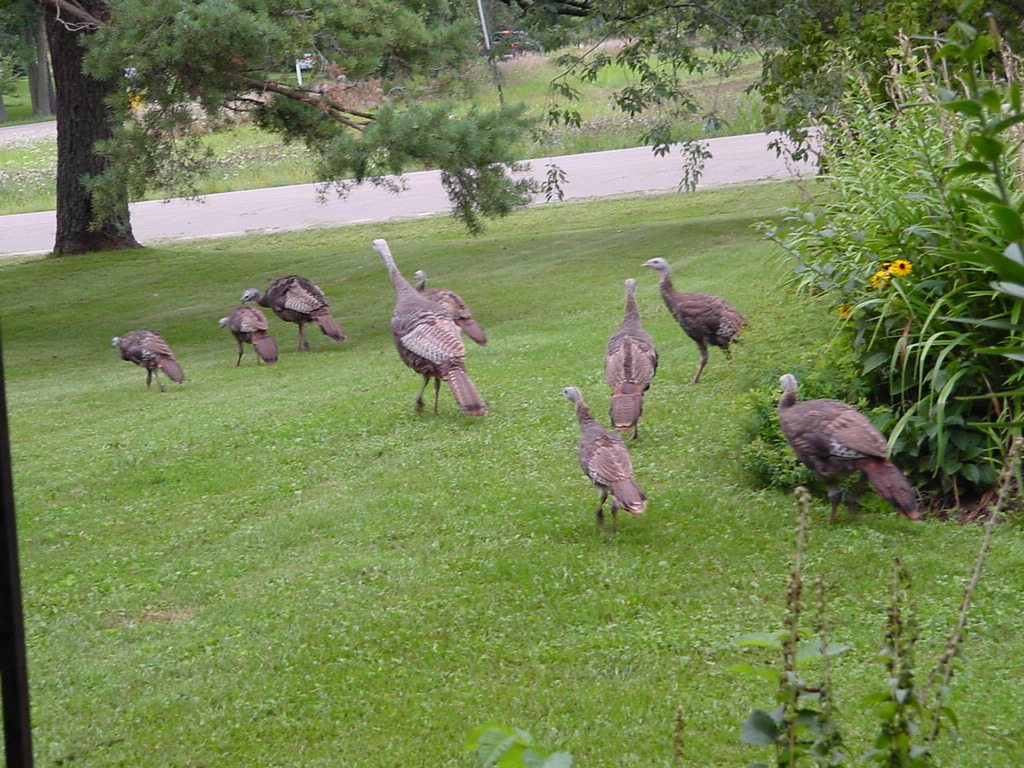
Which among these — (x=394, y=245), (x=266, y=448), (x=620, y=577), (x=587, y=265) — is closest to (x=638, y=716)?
(x=620, y=577)

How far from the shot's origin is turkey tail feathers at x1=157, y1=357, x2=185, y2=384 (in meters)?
11.7

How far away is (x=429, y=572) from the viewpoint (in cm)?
613

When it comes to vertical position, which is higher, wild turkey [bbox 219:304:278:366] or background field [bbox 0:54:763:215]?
background field [bbox 0:54:763:215]

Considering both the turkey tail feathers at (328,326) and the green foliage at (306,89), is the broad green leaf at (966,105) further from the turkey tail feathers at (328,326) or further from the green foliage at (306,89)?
the turkey tail feathers at (328,326)

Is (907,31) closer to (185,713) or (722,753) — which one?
(722,753)

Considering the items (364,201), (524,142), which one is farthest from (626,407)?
(364,201)

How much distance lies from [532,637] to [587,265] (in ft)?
40.9

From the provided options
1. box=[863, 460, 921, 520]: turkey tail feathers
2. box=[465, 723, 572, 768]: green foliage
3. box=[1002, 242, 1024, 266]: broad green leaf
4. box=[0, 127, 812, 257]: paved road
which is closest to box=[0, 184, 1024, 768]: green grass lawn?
box=[863, 460, 921, 520]: turkey tail feathers

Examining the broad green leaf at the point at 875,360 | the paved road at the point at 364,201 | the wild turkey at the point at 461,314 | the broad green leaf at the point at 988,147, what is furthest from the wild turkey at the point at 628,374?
the paved road at the point at 364,201

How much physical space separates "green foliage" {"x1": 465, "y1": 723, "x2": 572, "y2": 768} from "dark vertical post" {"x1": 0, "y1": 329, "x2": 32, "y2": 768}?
727 millimetres

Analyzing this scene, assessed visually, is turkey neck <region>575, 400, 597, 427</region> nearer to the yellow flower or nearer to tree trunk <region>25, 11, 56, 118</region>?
the yellow flower

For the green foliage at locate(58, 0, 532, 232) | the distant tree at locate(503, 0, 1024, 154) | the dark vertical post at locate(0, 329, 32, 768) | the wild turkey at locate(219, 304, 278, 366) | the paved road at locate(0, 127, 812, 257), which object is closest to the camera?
the dark vertical post at locate(0, 329, 32, 768)

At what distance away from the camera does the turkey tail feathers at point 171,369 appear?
1168 cm

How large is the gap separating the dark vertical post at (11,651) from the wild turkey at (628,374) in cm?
620
